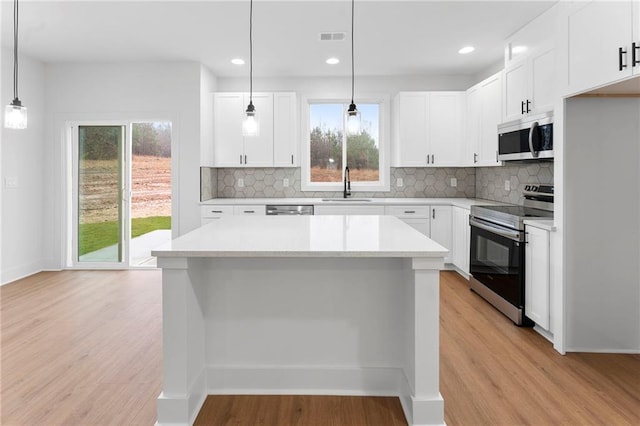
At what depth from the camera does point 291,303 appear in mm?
2391

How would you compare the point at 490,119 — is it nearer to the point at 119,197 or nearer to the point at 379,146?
the point at 379,146

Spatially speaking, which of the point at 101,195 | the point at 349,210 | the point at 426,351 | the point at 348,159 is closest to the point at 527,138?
the point at 349,210

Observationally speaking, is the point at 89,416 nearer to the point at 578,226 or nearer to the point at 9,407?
the point at 9,407

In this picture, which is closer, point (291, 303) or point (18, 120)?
point (291, 303)

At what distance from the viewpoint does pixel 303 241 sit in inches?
85.8

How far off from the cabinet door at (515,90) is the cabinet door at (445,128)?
124 cm

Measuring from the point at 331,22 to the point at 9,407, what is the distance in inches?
143

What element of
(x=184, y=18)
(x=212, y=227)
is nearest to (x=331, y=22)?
(x=184, y=18)

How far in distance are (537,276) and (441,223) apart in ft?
6.95

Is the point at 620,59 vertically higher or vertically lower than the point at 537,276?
higher

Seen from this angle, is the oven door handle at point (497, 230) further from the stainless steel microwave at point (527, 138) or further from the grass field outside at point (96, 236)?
the grass field outside at point (96, 236)

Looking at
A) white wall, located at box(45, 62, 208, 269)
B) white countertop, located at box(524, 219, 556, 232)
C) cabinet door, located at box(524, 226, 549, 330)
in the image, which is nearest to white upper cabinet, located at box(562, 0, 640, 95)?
white countertop, located at box(524, 219, 556, 232)

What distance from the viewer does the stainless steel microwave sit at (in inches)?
132

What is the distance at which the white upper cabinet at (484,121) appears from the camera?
4.50 meters
